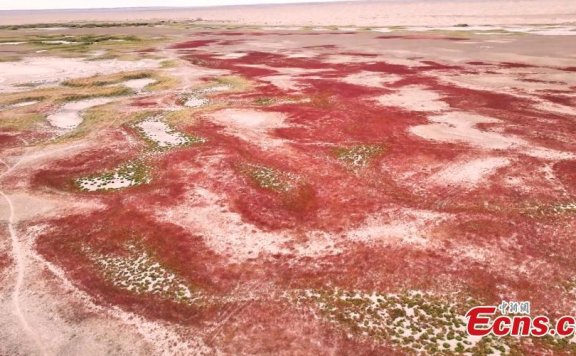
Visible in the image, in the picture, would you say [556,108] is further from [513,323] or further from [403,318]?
[403,318]

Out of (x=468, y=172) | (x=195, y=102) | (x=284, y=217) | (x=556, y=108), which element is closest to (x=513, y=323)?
(x=284, y=217)

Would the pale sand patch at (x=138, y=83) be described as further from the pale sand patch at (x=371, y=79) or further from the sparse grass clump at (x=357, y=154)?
the sparse grass clump at (x=357, y=154)

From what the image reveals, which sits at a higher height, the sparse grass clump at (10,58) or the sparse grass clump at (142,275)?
the sparse grass clump at (10,58)

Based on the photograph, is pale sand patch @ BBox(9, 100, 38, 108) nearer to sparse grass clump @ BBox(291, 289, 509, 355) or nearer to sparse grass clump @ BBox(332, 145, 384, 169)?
sparse grass clump @ BBox(332, 145, 384, 169)

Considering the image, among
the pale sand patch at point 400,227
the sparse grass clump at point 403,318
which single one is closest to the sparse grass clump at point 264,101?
the pale sand patch at point 400,227

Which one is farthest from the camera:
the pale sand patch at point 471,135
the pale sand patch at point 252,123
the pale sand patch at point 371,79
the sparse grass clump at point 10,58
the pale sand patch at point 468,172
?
the sparse grass clump at point 10,58

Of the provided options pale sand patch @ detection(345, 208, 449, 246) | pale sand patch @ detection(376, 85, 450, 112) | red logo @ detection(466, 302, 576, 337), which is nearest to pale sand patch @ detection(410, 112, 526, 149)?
pale sand patch @ detection(376, 85, 450, 112)

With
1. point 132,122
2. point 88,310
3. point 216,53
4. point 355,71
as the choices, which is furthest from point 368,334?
point 216,53
